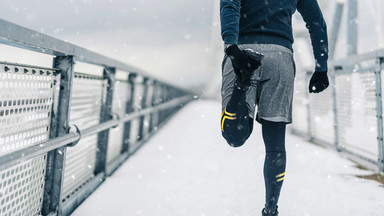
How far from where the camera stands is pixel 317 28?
5.90 feet

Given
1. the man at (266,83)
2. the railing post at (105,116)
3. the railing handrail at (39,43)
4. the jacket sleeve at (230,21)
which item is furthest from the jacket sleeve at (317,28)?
the railing post at (105,116)

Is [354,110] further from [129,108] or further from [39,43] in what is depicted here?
[39,43]

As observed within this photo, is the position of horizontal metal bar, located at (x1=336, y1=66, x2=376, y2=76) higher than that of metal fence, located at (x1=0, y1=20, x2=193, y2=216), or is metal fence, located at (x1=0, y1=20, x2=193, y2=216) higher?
A: horizontal metal bar, located at (x1=336, y1=66, x2=376, y2=76)

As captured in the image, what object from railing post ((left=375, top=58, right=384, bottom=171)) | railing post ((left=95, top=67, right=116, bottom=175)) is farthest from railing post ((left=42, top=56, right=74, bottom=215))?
railing post ((left=375, top=58, right=384, bottom=171))

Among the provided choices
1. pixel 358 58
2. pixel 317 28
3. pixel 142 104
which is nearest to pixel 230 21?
pixel 317 28

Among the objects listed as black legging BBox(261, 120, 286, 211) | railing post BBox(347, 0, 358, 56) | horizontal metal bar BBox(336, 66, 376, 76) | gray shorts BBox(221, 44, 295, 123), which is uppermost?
railing post BBox(347, 0, 358, 56)

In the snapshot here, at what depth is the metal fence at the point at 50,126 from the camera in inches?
50.2

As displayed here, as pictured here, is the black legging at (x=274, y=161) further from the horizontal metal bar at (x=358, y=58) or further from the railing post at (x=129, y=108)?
the railing post at (x=129, y=108)

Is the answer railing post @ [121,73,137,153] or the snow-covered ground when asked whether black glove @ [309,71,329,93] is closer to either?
the snow-covered ground

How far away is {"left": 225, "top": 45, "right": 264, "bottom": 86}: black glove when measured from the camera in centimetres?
145

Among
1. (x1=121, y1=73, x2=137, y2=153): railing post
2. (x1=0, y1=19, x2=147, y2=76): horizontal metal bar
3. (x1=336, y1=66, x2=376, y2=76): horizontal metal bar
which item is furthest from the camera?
(x1=121, y1=73, x2=137, y2=153): railing post

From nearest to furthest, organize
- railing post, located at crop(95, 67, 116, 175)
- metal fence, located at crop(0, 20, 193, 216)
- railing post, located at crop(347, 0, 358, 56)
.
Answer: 1. metal fence, located at crop(0, 20, 193, 216)
2. railing post, located at crop(95, 67, 116, 175)
3. railing post, located at crop(347, 0, 358, 56)

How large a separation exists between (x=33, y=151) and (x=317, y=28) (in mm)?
1715

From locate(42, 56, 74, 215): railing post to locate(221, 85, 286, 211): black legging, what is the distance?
0.95 m
